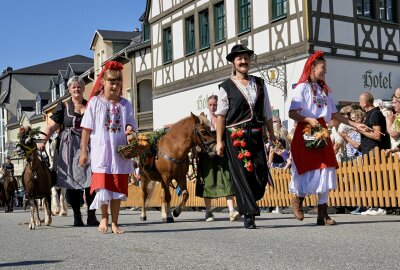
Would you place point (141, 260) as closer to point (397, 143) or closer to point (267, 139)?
point (267, 139)

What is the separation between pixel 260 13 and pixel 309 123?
1682 cm

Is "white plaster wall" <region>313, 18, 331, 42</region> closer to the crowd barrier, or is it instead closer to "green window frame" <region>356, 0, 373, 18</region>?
"green window frame" <region>356, 0, 373, 18</region>

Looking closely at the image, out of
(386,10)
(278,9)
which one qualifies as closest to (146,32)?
(278,9)

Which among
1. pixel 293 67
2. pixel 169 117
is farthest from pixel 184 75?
pixel 293 67

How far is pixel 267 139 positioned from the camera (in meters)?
9.66

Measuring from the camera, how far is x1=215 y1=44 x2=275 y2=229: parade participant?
9406mm

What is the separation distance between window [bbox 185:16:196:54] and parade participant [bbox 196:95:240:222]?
738 inches

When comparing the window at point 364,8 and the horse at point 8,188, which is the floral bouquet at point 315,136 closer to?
the window at point 364,8

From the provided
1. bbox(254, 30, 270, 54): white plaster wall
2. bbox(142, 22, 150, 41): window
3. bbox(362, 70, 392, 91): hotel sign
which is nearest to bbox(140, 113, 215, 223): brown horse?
bbox(254, 30, 270, 54): white plaster wall

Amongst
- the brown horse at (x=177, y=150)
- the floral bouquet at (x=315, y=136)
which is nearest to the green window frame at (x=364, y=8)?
the brown horse at (x=177, y=150)

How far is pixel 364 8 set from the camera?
1000 inches

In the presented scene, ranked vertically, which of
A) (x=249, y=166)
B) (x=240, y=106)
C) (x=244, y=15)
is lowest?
(x=249, y=166)

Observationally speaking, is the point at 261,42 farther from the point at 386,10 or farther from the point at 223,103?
the point at 223,103

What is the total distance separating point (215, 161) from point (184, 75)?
19.3 meters
